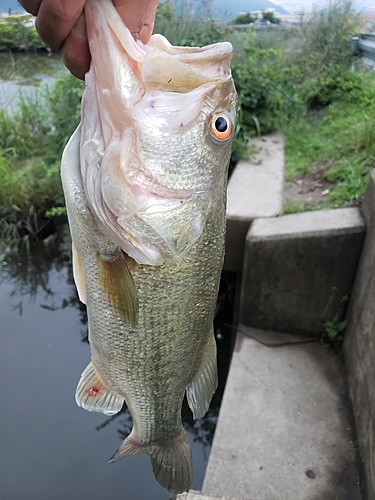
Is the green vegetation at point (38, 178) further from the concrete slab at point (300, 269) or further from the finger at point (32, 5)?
the finger at point (32, 5)

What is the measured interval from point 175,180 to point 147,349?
52 cm

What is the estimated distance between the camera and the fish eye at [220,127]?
1124 mm

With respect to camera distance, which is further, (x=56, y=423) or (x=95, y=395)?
(x=56, y=423)

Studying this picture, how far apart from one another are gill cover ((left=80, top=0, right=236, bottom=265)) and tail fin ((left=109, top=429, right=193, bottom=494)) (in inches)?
30.5

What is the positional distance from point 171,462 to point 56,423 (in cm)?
224

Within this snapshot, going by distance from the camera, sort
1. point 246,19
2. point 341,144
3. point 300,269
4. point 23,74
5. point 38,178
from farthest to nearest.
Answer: point 246,19
point 23,74
point 38,178
point 341,144
point 300,269

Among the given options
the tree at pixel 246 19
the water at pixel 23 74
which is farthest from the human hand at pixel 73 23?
the tree at pixel 246 19

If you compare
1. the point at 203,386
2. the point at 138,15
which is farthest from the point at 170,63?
the point at 203,386

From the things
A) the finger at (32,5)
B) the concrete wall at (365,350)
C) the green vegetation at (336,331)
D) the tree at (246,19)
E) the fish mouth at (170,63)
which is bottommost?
the green vegetation at (336,331)

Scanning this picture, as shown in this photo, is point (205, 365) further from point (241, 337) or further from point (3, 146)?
point (3, 146)

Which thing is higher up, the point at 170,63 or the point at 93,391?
the point at 170,63

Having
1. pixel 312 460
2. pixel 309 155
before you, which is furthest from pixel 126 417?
pixel 309 155

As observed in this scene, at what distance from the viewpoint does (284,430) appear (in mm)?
2723

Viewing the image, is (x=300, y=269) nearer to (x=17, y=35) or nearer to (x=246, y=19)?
(x=17, y=35)
